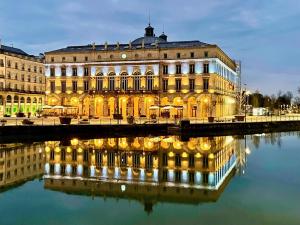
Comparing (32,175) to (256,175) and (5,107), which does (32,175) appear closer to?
(256,175)

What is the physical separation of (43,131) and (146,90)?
3561 cm

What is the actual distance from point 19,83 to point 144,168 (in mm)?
79381

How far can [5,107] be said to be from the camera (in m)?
95.2

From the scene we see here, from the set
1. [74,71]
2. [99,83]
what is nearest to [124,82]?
[99,83]

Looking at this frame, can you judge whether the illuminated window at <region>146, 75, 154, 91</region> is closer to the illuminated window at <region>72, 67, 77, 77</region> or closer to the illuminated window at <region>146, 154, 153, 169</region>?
the illuminated window at <region>72, 67, 77, 77</region>

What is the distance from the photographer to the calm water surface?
19422 mm

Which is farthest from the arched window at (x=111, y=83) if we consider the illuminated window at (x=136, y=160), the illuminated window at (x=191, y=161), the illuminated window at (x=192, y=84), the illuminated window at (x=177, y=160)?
the illuminated window at (x=191, y=161)

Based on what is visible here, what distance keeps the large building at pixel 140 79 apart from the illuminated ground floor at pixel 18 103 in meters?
11.0

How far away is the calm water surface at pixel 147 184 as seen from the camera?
19.4m

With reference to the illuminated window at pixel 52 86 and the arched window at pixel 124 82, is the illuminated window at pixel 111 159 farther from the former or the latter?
the illuminated window at pixel 52 86

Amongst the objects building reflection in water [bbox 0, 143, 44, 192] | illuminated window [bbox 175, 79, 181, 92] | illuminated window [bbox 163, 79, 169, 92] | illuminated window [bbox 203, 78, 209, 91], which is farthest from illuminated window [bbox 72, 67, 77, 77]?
building reflection in water [bbox 0, 143, 44, 192]

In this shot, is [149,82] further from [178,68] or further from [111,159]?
[111,159]

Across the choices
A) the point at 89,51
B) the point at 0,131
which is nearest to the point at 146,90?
the point at 89,51

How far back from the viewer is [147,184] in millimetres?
26375
